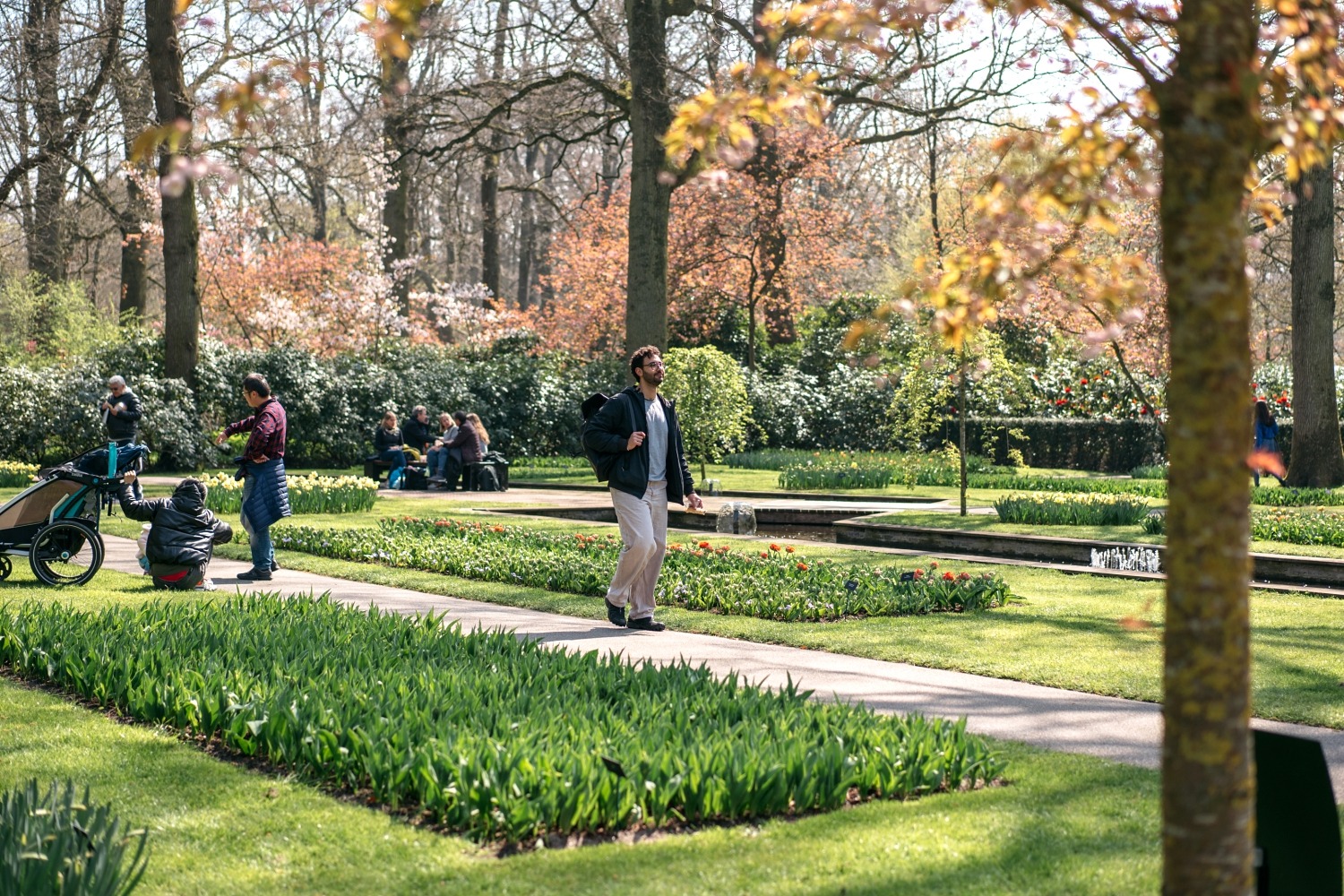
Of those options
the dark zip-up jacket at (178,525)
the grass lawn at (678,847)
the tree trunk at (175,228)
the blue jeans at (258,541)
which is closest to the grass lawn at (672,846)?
the grass lawn at (678,847)

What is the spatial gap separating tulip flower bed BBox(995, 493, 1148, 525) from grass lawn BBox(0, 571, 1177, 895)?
32.1 feet

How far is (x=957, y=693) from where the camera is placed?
6.70 metres

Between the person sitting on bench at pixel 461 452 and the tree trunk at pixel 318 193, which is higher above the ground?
the tree trunk at pixel 318 193

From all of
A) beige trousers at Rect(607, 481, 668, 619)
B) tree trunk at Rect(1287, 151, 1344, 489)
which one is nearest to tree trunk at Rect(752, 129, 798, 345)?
tree trunk at Rect(1287, 151, 1344, 489)

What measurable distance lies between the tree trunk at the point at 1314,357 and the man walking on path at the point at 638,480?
15370 mm

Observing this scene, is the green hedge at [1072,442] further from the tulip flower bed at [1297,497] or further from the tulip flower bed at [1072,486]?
the tulip flower bed at [1297,497]

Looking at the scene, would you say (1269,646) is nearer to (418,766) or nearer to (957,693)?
(957,693)

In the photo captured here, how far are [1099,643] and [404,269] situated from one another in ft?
100

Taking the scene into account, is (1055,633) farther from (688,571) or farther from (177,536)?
(177,536)

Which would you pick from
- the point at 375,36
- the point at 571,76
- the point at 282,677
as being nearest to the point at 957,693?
the point at 282,677

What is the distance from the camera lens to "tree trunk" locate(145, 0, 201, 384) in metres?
21.5

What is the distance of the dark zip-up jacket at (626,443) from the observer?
883 cm

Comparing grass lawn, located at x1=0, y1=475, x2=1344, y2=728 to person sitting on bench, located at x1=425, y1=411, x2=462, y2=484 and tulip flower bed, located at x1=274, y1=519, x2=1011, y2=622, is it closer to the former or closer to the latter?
tulip flower bed, located at x1=274, y1=519, x2=1011, y2=622

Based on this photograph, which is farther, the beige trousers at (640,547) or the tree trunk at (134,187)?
the tree trunk at (134,187)
